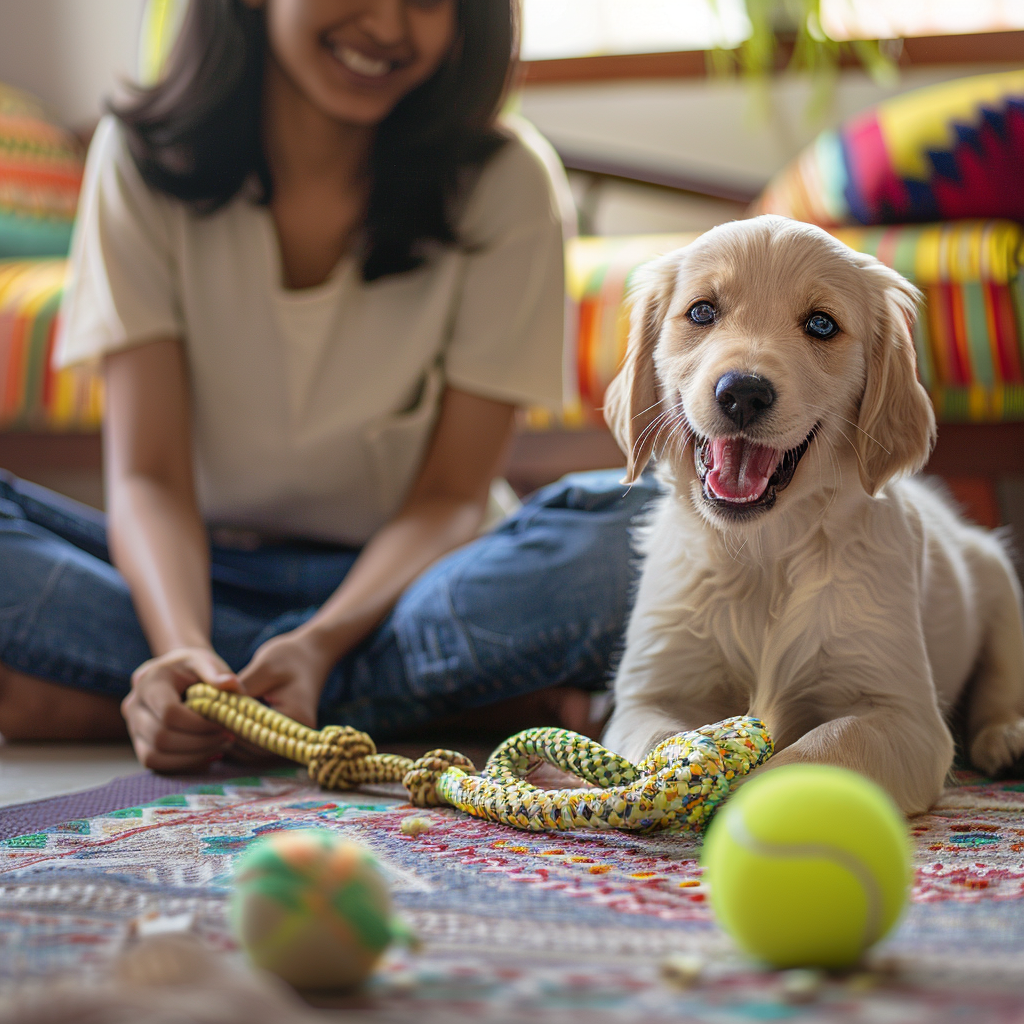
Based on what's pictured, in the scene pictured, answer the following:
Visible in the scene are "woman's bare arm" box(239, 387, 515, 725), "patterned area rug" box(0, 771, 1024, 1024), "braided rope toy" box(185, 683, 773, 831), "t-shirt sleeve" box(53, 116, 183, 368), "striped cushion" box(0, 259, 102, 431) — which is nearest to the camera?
"patterned area rug" box(0, 771, 1024, 1024)

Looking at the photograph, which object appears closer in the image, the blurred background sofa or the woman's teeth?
the woman's teeth

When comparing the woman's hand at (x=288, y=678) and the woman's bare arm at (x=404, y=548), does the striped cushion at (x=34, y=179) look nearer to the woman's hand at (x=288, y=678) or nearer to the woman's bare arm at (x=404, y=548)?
the woman's bare arm at (x=404, y=548)

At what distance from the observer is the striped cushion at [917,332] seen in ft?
7.23

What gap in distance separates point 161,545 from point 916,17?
329 cm

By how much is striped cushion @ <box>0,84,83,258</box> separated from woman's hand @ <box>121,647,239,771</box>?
2497 mm

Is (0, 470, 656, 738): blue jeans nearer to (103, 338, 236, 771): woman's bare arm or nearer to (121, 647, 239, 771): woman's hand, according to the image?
(103, 338, 236, 771): woman's bare arm

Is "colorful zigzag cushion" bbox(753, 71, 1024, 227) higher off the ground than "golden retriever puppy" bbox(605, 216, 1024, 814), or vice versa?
"colorful zigzag cushion" bbox(753, 71, 1024, 227)

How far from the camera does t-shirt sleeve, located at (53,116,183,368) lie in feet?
5.81

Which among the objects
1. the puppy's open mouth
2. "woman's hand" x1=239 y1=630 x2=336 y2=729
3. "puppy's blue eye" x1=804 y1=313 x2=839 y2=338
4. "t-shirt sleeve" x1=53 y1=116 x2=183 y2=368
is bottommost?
"woman's hand" x1=239 y1=630 x2=336 y2=729

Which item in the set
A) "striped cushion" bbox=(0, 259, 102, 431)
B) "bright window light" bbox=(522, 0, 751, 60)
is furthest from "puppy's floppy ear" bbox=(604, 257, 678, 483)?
"bright window light" bbox=(522, 0, 751, 60)

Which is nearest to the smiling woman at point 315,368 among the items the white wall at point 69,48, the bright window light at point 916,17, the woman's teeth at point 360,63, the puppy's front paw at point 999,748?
the woman's teeth at point 360,63

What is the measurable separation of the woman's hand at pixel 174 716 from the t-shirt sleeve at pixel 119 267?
0.66 metres

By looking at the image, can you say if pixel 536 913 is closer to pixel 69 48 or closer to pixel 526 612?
pixel 526 612

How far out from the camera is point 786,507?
1.17 metres
